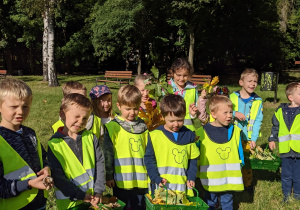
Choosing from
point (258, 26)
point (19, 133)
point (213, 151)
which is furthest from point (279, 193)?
point (258, 26)

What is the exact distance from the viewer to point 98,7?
2694cm

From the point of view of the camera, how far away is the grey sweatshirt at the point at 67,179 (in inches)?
114

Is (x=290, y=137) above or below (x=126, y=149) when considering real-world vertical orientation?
below

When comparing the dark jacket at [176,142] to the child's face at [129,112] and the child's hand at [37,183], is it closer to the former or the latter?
the child's face at [129,112]

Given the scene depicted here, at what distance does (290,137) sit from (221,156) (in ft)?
4.66

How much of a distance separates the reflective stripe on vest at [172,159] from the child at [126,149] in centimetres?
21

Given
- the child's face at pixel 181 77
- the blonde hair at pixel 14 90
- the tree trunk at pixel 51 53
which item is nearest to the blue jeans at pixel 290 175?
the child's face at pixel 181 77

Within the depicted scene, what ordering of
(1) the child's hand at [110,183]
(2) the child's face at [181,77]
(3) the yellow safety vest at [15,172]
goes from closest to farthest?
1. (3) the yellow safety vest at [15,172]
2. (1) the child's hand at [110,183]
3. (2) the child's face at [181,77]

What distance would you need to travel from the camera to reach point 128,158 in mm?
3502

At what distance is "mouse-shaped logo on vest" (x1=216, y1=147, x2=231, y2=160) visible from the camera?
381 centimetres

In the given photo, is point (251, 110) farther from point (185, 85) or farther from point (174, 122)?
point (174, 122)

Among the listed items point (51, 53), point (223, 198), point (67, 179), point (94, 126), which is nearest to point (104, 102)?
point (94, 126)

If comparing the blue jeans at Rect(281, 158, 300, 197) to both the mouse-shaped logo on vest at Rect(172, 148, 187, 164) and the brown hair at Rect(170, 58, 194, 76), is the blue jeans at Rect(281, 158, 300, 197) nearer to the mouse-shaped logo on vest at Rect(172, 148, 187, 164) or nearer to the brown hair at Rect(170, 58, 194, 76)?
the brown hair at Rect(170, 58, 194, 76)

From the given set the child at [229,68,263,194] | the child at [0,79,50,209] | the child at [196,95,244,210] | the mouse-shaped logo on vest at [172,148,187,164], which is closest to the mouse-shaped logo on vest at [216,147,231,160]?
the child at [196,95,244,210]
